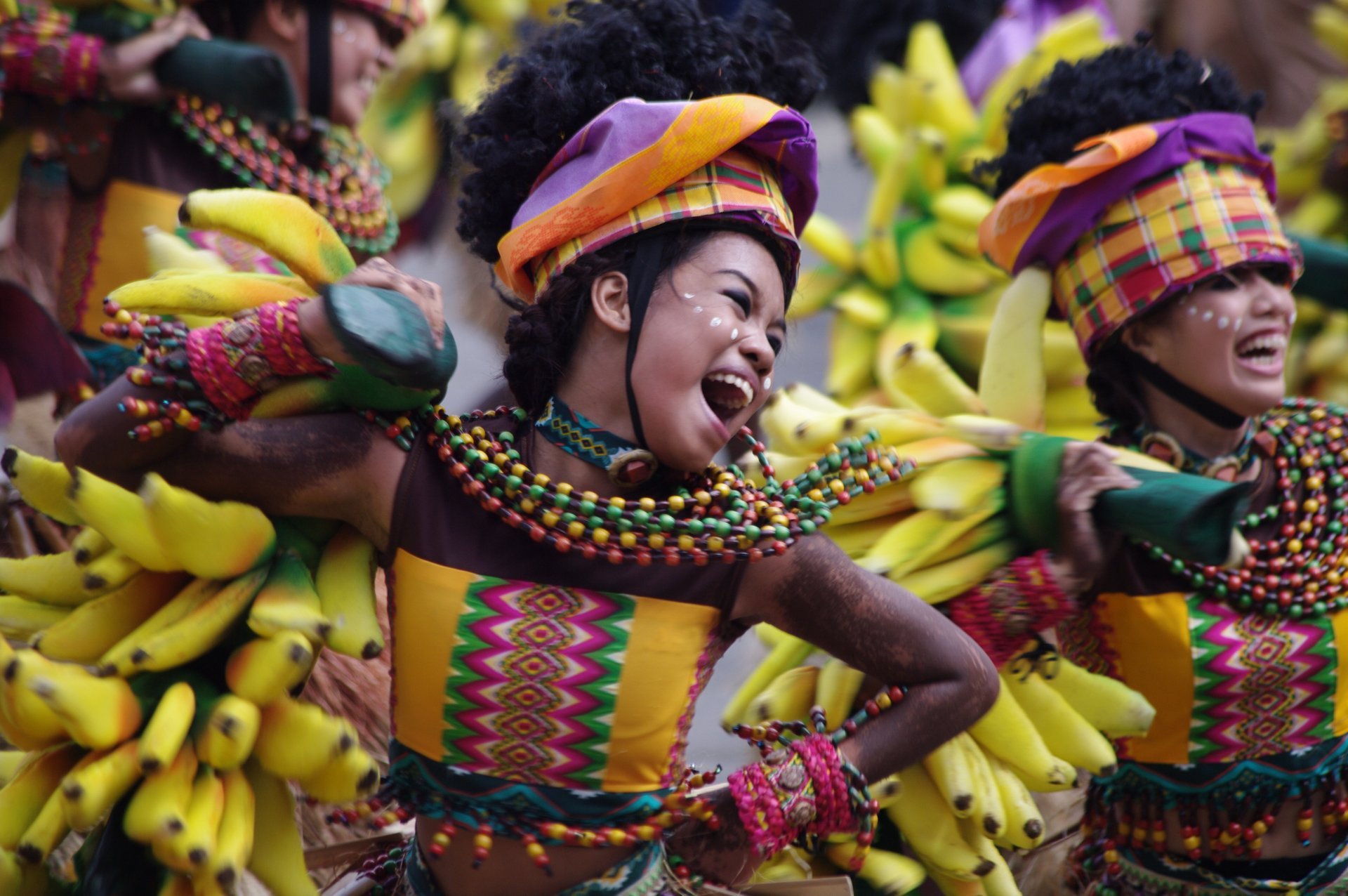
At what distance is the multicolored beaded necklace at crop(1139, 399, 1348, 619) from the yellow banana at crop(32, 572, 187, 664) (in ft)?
4.29

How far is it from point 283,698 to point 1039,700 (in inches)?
39.4

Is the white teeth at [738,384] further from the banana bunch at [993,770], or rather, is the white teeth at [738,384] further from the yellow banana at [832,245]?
the yellow banana at [832,245]

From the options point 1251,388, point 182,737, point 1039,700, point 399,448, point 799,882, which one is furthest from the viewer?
point 1251,388

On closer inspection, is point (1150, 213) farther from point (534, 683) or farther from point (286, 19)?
point (286, 19)

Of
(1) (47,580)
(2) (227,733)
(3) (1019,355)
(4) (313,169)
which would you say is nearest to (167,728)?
(2) (227,733)

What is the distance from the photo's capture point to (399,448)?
67.6 inches

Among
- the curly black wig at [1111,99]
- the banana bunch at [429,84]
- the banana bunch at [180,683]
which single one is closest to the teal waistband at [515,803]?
the banana bunch at [180,683]

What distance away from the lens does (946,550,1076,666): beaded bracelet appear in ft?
6.56

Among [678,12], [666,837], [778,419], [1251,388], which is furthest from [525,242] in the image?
[1251,388]

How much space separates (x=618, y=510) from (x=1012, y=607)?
634 millimetres

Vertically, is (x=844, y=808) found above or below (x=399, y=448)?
below

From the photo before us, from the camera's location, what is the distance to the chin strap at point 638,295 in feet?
5.67

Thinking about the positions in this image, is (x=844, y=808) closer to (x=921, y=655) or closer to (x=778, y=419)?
(x=921, y=655)

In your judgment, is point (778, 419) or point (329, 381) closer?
point (329, 381)
